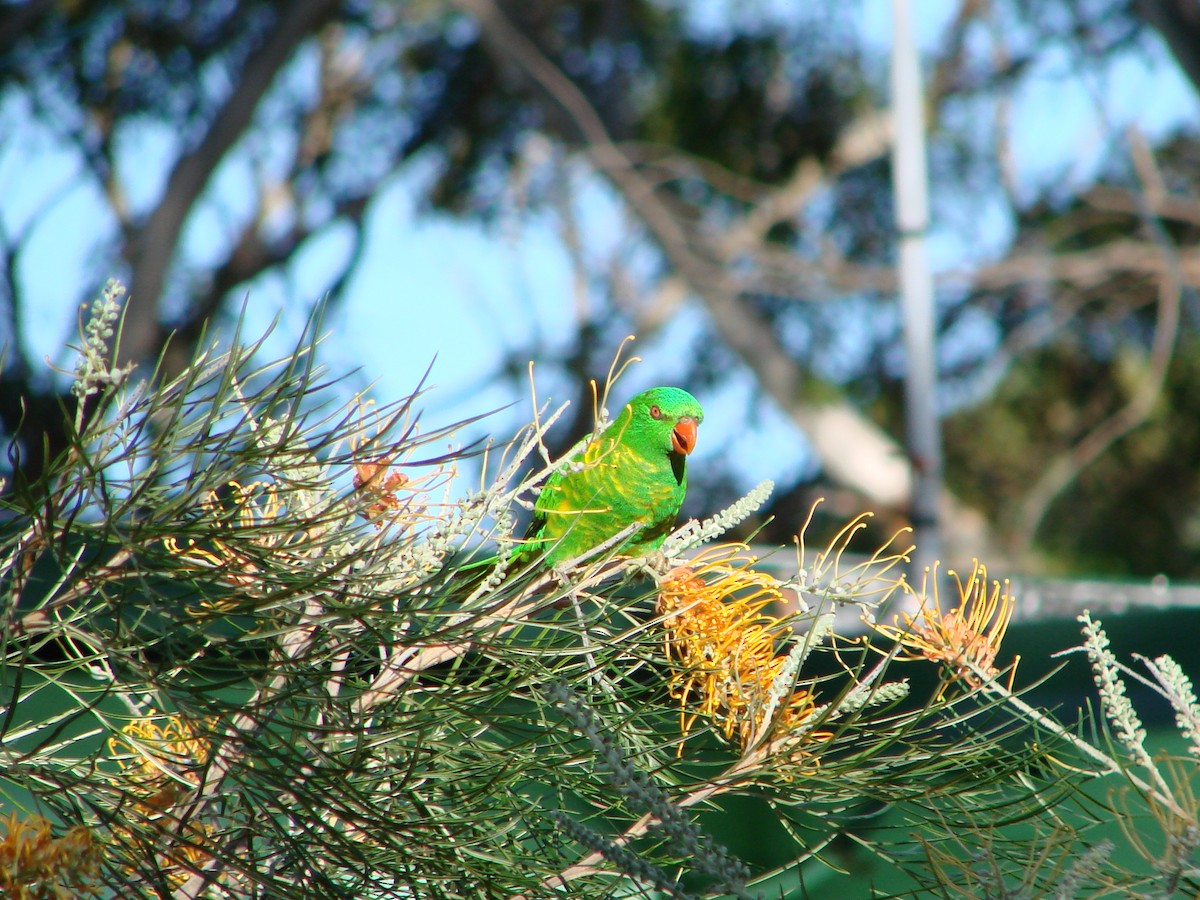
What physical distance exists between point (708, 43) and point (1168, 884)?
6934 millimetres

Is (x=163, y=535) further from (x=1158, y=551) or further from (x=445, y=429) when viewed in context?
(x=1158, y=551)

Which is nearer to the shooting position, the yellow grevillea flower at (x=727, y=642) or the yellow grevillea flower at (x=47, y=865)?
the yellow grevillea flower at (x=47, y=865)

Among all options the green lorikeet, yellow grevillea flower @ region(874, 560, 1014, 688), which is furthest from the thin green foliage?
the green lorikeet

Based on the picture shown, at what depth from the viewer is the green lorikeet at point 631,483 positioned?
90 centimetres

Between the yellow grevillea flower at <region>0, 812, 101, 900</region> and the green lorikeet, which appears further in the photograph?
the green lorikeet

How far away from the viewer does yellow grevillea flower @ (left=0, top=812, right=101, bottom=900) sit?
502mm

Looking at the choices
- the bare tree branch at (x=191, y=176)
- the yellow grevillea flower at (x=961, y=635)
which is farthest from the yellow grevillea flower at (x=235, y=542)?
the bare tree branch at (x=191, y=176)

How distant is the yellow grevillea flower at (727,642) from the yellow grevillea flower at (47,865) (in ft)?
1.09

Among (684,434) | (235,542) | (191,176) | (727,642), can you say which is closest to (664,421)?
(684,434)

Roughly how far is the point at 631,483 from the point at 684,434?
0.08 meters

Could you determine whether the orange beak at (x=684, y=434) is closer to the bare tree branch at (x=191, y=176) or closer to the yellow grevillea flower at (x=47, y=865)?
the yellow grevillea flower at (x=47, y=865)

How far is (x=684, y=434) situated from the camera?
38.0 inches

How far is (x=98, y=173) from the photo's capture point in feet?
21.7

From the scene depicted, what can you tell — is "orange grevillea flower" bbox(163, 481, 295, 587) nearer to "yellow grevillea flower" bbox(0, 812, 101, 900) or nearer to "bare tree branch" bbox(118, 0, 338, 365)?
"yellow grevillea flower" bbox(0, 812, 101, 900)
